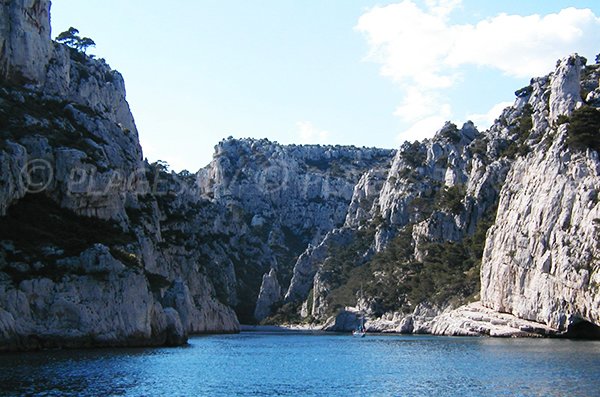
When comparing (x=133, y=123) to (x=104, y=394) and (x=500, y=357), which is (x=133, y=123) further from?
(x=104, y=394)

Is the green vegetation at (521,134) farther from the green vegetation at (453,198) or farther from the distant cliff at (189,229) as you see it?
the green vegetation at (453,198)

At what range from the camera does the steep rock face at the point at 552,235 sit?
9756cm

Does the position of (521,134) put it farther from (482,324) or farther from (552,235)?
(552,235)

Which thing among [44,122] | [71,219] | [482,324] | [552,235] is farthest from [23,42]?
[482,324]

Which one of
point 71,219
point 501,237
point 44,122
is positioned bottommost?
point 71,219

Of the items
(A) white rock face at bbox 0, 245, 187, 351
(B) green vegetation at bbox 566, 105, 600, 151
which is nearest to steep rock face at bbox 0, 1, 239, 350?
(A) white rock face at bbox 0, 245, 187, 351

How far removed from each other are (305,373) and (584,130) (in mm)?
64175

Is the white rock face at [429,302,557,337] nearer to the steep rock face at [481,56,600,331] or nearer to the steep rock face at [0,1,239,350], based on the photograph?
the steep rock face at [481,56,600,331]

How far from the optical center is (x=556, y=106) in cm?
12962

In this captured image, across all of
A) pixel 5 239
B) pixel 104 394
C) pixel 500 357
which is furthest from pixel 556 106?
pixel 104 394

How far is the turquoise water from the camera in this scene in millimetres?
47906

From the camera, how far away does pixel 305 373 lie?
62.1m

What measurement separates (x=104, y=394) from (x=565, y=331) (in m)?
72.1

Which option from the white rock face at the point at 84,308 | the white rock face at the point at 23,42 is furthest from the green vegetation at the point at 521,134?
the white rock face at the point at 84,308
